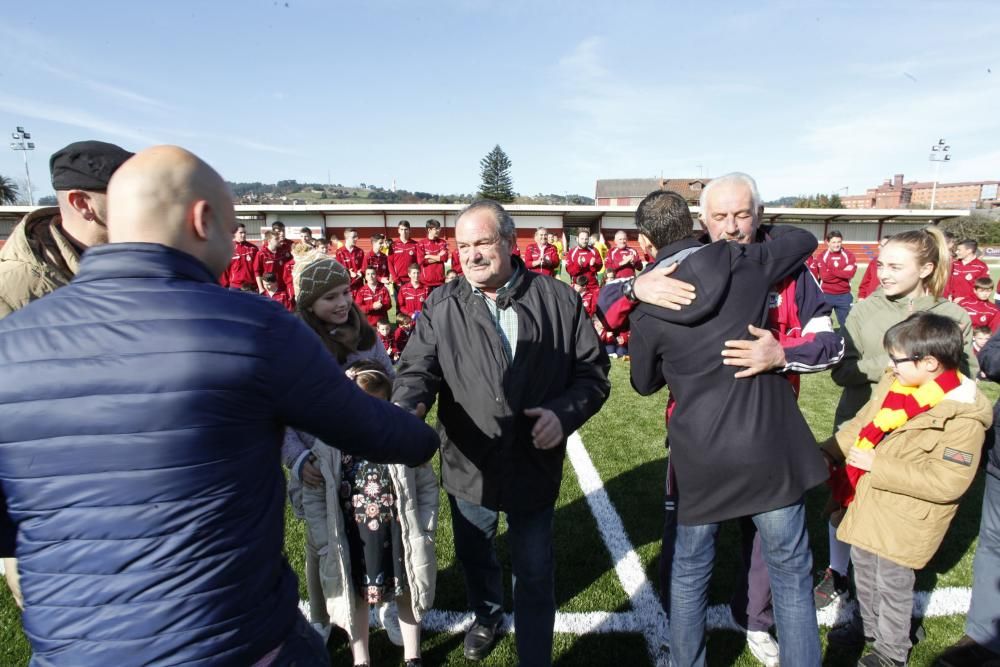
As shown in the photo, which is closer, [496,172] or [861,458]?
[861,458]

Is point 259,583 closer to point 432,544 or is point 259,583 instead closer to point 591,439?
point 432,544

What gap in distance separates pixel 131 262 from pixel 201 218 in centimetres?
15

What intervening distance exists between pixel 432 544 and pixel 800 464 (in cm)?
148

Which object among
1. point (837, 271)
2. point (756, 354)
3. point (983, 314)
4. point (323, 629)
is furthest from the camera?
point (837, 271)

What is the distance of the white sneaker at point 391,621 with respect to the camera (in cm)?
268

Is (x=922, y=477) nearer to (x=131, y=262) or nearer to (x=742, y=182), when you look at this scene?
(x=742, y=182)

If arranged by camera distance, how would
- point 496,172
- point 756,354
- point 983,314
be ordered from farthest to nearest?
point 496,172 → point 983,314 → point 756,354

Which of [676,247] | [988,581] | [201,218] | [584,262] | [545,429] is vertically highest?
[201,218]

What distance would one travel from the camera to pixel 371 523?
7.33 feet

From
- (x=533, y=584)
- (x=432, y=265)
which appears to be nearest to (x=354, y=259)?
(x=432, y=265)

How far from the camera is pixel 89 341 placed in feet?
3.09

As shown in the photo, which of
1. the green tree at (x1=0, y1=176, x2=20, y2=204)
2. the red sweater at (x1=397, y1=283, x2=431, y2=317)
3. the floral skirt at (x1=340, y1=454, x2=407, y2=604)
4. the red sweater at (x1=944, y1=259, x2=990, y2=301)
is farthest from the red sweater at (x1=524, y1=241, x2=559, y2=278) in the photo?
the green tree at (x1=0, y1=176, x2=20, y2=204)

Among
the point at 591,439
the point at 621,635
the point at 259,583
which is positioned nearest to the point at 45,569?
the point at 259,583

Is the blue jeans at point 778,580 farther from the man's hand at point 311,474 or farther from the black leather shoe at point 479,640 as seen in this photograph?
the man's hand at point 311,474
